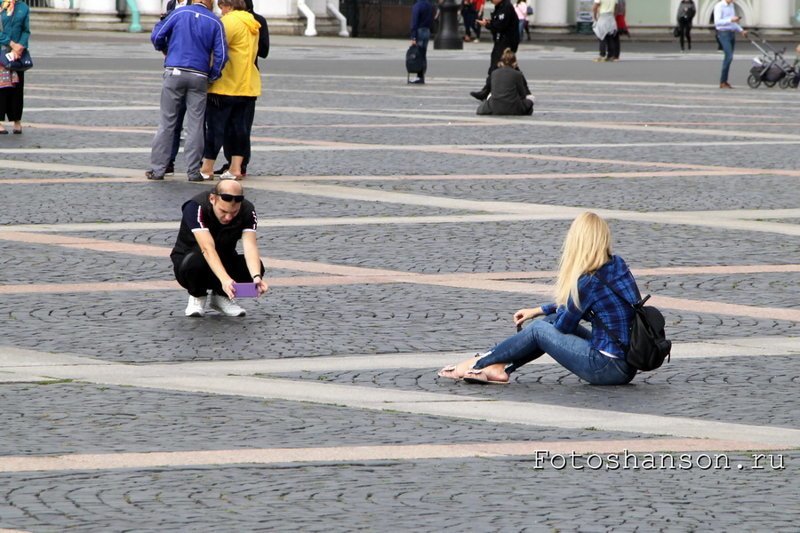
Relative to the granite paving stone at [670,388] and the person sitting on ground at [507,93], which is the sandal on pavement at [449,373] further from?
the person sitting on ground at [507,93]

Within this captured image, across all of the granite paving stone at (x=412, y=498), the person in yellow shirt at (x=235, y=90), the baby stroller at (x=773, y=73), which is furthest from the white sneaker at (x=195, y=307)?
the baby stroller at (x=773, y=73)

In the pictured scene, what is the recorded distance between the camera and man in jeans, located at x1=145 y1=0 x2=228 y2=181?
14.5 metres

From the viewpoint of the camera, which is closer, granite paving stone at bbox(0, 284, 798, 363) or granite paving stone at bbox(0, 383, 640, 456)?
granite paving stone at bbox(0, 383, 640, 456)

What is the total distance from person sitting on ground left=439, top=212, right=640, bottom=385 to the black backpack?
0.04 m

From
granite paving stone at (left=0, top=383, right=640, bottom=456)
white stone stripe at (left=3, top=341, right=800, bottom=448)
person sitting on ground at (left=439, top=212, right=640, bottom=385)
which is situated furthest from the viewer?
person sitting on ground at (left=439, top=212, right=640, bottom=385)

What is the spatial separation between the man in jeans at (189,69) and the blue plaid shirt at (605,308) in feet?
24.5

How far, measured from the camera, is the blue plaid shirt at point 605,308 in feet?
25.0

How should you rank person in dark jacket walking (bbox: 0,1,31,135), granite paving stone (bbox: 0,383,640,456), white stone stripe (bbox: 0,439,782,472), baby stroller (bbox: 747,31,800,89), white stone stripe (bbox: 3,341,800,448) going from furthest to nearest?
1. baby stroller (bbox: 747,31,800,89)
2. person in dark jacket walking (bbox: 0,1,31,135)
3. white stone stripe (bbox: 3,341,800,448)
4. granite paving stone (bbox: 0,383,640,456)
5. white stone stripe (bbox: 0,439,782,472)

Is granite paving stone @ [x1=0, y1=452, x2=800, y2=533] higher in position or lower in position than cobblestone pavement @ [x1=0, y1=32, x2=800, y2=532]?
higher

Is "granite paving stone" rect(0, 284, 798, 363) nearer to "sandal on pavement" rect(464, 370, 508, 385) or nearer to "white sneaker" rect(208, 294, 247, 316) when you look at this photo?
"white sneaker" rect(208, 294, 247, 316)

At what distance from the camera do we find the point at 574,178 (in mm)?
15555

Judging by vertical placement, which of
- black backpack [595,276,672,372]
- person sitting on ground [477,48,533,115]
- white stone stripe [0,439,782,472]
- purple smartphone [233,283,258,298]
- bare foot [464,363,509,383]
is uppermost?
black backpack [595,276,672,372]

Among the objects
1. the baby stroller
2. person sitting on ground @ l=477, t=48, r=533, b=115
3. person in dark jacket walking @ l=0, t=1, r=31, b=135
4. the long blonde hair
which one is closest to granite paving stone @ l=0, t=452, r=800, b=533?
the long blonde hair

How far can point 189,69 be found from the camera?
1461cm
